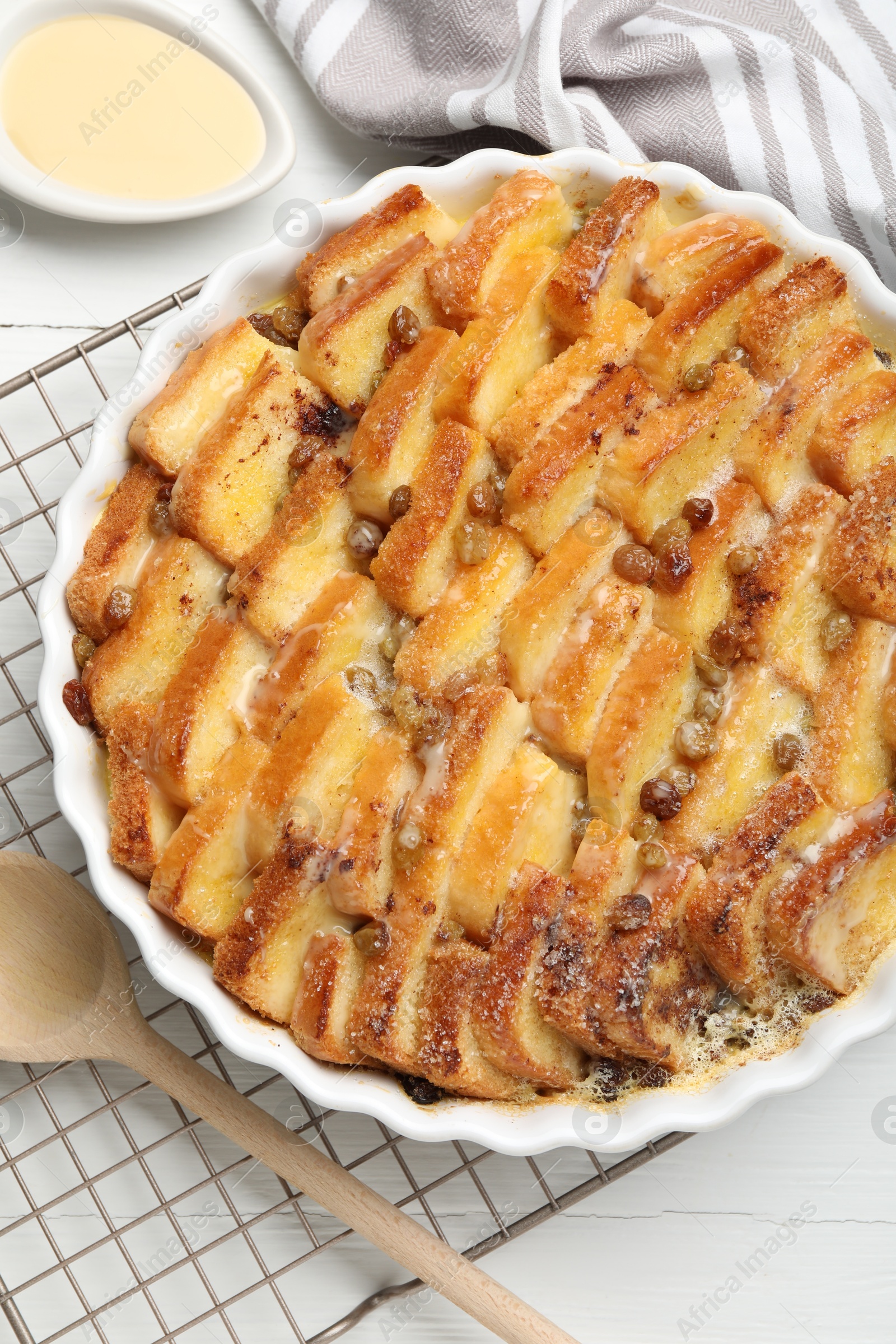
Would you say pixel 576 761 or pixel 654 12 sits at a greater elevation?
pixel 654 12

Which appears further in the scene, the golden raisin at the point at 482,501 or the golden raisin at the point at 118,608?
the golden raisin at the point at 118,608

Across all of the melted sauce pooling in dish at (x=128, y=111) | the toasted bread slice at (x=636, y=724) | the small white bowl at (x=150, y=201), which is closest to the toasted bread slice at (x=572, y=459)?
the toasted bread slice at (x=636, y=724)

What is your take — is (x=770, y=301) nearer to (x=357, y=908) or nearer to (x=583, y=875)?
(x=583, y=875)

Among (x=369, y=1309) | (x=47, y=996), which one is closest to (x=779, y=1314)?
(x=369, y=1309)

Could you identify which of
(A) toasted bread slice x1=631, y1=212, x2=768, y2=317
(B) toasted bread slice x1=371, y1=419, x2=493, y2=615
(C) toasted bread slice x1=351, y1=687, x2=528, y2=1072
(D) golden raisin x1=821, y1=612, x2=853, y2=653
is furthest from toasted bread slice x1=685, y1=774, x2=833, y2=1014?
(A) toasted bread slice x1=631, y1=212, x2=768, y2=317

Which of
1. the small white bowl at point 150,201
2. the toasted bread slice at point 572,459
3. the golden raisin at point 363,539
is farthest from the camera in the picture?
the small white bowl at point 150,201

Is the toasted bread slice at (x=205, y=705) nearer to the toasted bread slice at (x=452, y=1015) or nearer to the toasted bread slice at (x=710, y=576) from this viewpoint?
the toasted bread slice at (x=452, y=1015)

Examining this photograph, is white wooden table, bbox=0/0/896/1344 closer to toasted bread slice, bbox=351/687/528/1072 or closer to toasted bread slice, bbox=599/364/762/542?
toasted bread slice, bbox=351/687/528/1072
